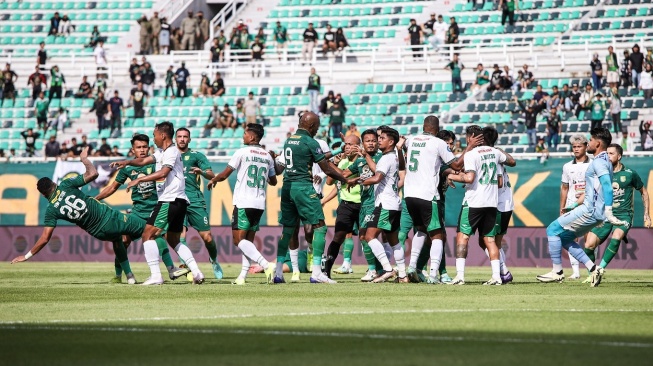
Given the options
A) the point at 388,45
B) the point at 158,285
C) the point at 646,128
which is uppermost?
the point at 388,45

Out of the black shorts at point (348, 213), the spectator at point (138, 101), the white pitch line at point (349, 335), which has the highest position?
the spectator at point (138, 101)

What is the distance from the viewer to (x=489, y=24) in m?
45.2

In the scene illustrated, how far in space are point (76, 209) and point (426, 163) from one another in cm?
516

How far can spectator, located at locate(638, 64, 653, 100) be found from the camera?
3738cm

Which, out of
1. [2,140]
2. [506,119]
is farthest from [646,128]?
[2,140]

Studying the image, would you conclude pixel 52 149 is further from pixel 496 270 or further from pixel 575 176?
pixel 496 270

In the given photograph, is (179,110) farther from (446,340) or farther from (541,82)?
(446,340)

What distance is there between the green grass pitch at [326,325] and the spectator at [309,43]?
28.6 m

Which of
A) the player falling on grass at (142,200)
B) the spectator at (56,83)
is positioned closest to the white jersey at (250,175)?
the player falling on grass at (142,200)

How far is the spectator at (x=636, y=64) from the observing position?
1481 inches

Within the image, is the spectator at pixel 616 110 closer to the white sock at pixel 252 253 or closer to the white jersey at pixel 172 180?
the white sock at pixel 252 253

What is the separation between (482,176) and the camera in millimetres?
18312

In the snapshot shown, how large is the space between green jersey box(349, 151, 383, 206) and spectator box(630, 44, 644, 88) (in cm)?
1909

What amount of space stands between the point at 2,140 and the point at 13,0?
12013mm
